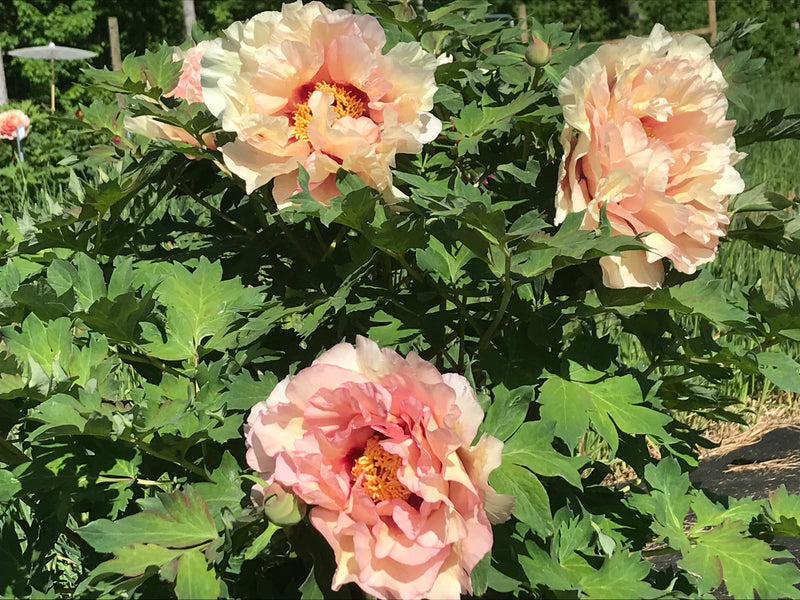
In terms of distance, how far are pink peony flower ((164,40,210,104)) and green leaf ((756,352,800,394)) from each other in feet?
2.91

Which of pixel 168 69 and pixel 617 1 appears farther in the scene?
pixel 617 1

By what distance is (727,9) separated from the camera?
2088 cm

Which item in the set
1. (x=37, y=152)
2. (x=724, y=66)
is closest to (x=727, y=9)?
(x=37, y=152)

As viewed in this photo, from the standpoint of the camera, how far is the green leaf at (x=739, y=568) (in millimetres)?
1052

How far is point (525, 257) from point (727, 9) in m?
22.4

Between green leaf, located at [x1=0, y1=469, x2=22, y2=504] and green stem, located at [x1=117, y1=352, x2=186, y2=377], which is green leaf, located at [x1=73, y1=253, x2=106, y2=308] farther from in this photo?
green leaf, located at [x1=0, y1=469, x2=22, y2=504]

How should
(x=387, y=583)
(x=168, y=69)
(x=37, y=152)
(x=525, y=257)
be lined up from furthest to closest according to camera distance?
(x=37, y=152)
(x=168, y=69)
(x=525, y=257)
(x=387, y=583)

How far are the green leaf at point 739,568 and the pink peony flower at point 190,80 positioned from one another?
0.94 metres

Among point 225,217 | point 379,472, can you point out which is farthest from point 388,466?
point 225,217

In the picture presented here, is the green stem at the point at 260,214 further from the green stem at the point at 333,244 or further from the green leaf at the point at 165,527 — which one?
the green leaf at the point at 165,527

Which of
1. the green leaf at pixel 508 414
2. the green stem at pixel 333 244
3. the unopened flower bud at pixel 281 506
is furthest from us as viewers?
the green stem at pixel 333 244

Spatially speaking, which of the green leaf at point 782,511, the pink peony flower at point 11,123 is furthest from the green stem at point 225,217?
the pink peony flower at point 11,123

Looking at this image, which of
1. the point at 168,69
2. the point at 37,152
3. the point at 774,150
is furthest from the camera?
the point at 37,152

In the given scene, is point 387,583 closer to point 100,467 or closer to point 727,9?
point 100,467
